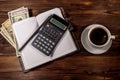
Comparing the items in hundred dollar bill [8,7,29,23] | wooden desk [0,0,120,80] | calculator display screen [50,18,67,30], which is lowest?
wooden desk [0,0,120,80]

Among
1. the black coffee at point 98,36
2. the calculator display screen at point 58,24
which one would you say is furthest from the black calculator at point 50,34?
→ the black coffee at point 98,36

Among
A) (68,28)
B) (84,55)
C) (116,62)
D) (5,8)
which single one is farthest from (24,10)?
(116,62)

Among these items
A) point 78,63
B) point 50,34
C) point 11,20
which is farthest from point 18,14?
point 78,63

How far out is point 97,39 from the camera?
108 centimetres

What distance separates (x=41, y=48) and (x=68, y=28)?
0.14m

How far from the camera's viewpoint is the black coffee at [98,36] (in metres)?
1.07

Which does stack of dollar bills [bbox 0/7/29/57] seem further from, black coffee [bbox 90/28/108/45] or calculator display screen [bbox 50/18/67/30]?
black coffee [bbox 90/28/108/45]

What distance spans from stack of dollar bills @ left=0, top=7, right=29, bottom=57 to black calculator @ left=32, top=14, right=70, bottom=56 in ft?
0.32

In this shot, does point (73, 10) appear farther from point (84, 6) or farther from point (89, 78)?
point (89, 78)

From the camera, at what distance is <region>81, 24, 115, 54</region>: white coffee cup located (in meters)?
1.06

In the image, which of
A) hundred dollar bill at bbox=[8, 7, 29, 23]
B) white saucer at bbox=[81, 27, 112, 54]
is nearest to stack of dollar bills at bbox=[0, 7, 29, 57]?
hundred dollar bill at bbox=[8, 7, 29, 23]

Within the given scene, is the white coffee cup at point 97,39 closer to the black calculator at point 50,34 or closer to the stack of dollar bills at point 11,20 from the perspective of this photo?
the black calculator at point 50,34

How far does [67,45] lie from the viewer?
42.8 inches

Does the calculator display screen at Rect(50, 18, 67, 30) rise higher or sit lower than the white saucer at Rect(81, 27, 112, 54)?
higher
